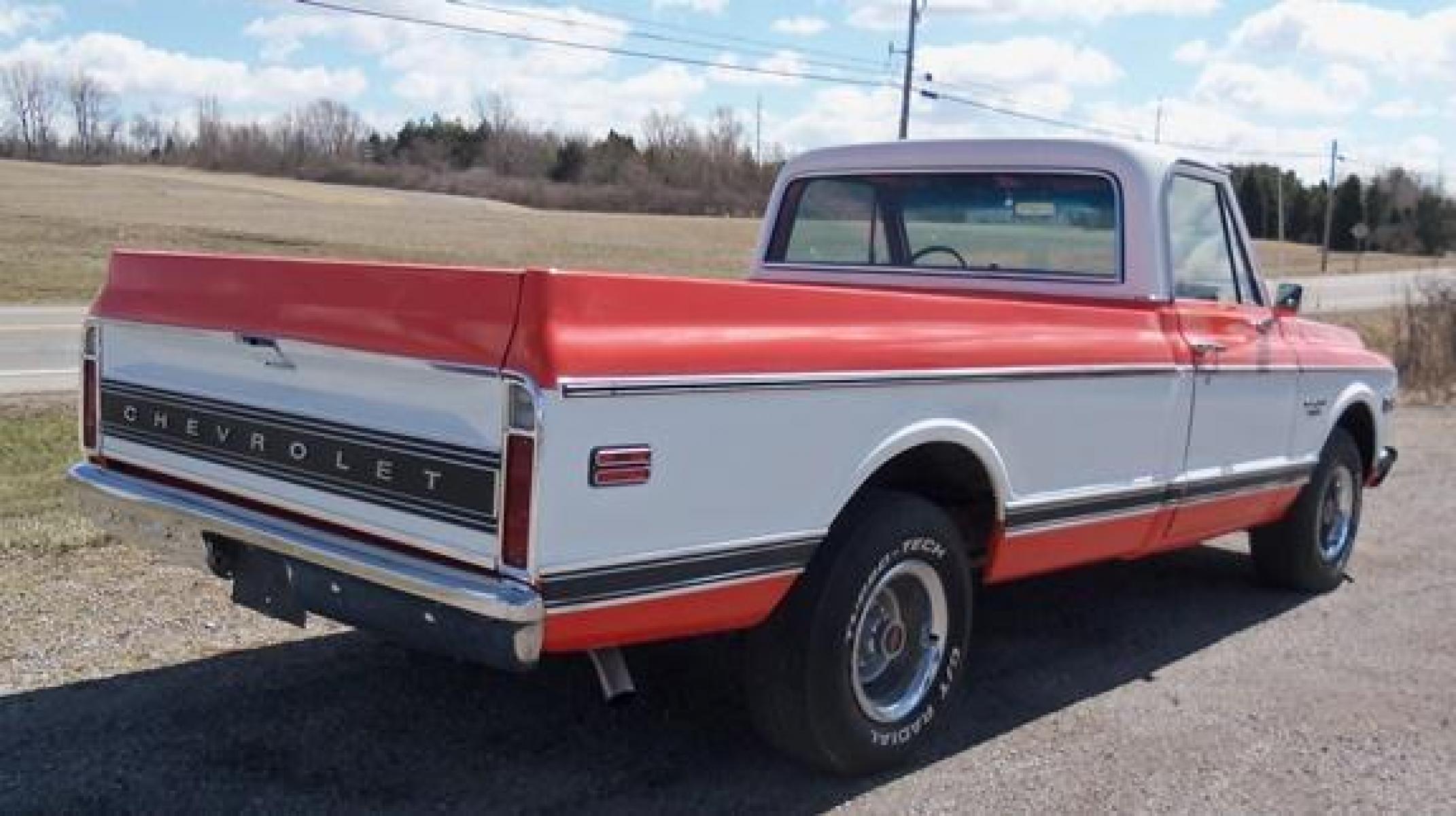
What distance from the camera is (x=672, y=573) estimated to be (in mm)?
3391

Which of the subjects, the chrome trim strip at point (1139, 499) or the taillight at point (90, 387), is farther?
the chrome trim strip at point (1139, 499)

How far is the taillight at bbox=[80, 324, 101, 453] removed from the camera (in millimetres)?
4391

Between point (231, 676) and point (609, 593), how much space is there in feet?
6.62

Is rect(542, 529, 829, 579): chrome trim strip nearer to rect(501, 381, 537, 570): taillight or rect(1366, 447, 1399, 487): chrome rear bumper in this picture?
rect(501, 381, 537, 570): taillight

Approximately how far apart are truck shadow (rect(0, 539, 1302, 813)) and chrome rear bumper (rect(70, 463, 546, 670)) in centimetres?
57

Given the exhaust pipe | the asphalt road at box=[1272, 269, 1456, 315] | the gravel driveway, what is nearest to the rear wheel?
the gravel driveway

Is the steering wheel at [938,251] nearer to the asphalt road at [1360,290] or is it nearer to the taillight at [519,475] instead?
the taillight at [519,475]

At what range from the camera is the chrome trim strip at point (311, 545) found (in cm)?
313

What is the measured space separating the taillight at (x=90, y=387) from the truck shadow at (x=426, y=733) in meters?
0.81

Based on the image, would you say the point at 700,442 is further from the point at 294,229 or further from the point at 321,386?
the point at 294,229

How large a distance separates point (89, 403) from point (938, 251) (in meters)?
3.41

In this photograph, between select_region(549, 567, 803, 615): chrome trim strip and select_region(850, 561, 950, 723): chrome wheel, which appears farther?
select_region(850, 561, 950, 723): chrome wheel

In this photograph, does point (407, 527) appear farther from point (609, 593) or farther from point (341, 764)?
point (341, 764)

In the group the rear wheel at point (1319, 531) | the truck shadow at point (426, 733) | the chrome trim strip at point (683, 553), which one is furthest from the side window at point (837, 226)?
the chrome trim strip at point (683, 553)
